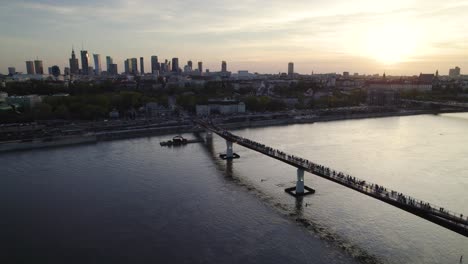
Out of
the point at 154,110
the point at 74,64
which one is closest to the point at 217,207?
the point at 154,110

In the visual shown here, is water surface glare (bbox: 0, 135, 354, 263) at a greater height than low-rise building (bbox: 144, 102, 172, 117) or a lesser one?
lesser

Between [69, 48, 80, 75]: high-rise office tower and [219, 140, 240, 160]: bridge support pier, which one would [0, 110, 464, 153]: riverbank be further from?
[69, 48, 80, 75]: high-rise office tower

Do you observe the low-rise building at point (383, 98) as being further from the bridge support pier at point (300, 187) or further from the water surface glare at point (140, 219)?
the bridge support pier at point (300, 187)

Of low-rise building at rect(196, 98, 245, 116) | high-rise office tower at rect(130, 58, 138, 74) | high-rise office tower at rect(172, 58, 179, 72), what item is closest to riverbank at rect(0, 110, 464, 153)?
low-rise building at rect(196, 98, 245, 116)

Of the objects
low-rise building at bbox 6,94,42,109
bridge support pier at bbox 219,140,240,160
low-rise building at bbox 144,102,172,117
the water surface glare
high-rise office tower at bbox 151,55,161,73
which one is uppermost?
high-rise office tower at bbox 151,55,161,73

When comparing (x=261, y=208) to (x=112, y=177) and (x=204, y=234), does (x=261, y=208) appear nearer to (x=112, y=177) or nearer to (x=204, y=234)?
(x=204, y=234)

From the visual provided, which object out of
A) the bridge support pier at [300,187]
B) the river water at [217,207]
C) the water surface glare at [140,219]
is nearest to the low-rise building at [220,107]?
the river water at [217,207]

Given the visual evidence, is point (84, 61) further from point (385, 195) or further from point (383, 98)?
point (385, 195)

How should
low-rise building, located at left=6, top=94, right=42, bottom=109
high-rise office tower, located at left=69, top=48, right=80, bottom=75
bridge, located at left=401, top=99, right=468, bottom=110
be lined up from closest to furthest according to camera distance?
low-rise building, located at left=6, top=94, right=42, bottom=109, bridge, located at left=401, top=99, right=468, bottom=110, high-rise office tower, located at left=69, top=48, right=80, bottom=75
